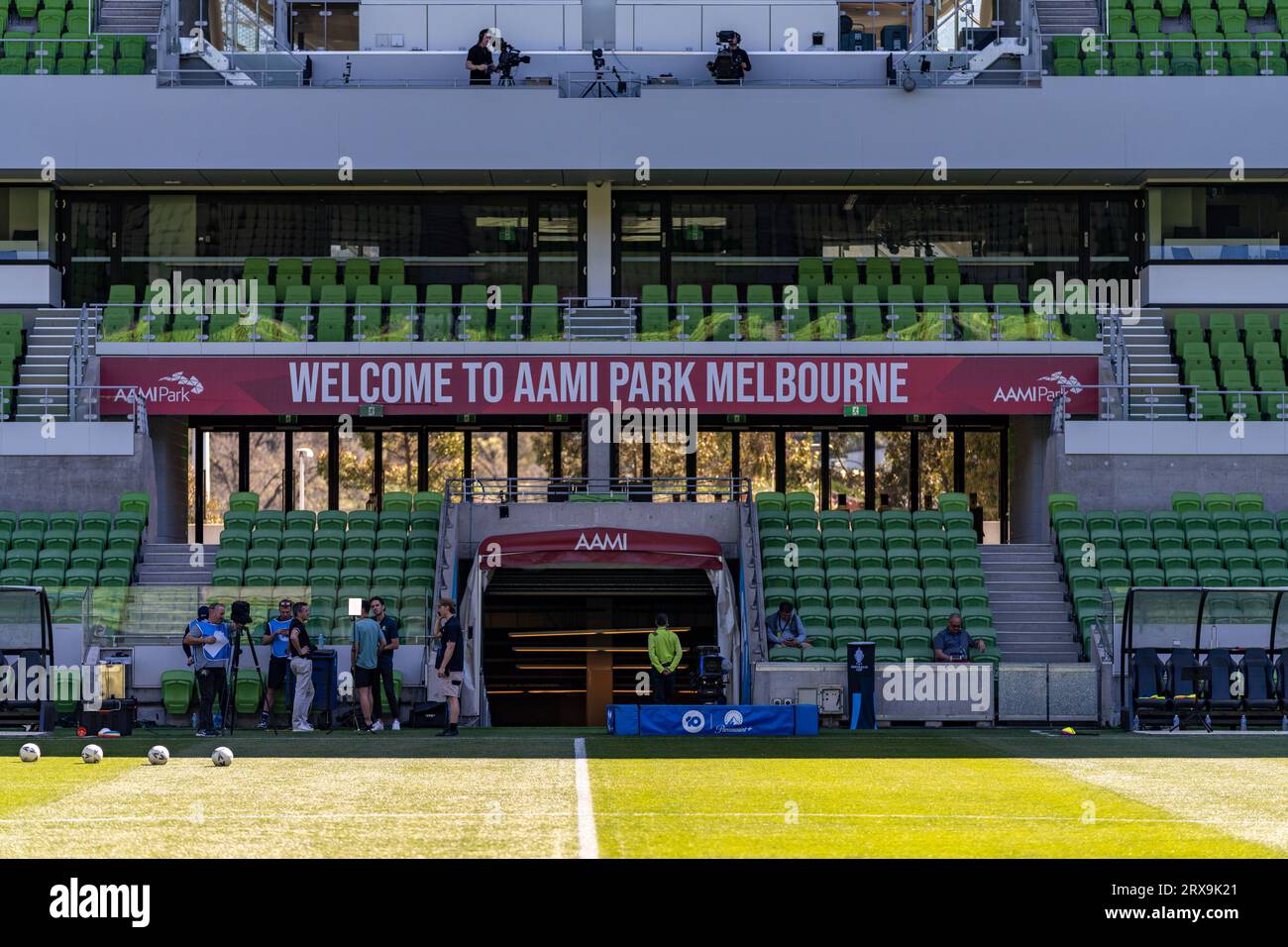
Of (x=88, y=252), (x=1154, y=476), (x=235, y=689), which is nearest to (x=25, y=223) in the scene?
(x=88, y=252)

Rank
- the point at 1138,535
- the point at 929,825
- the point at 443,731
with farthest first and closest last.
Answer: the point at 1138,535, the point at 443,731, the point at 929,825

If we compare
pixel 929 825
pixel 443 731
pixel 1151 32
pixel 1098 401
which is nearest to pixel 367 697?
pixel 443 731

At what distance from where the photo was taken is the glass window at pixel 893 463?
37125 millimetres

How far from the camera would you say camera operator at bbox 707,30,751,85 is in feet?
116

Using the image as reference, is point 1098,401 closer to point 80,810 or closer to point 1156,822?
point 1156,822

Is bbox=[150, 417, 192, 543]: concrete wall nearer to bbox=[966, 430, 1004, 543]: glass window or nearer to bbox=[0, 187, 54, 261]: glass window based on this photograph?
bbox=[0, 187, 54, 261]: glass window

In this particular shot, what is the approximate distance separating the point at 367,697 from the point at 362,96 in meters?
14.5

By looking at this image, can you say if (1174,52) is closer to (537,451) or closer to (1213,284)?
(1213,284)

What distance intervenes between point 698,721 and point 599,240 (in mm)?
15978

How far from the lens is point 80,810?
1376 centimetres

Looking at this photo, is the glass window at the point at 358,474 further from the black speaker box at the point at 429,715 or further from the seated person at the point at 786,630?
the seated person at the point at 786,630

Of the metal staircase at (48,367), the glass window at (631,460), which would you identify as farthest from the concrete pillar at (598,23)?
the metal staircase at (48,367)

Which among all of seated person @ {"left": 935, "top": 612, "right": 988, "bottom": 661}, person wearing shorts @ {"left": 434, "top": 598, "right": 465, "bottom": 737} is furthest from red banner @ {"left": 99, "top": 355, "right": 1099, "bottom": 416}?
person wearing shorts @ {"left": 434, "top": 598, "right": 465, "bottom": 737}

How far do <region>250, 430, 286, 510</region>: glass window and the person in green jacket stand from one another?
1422cm
